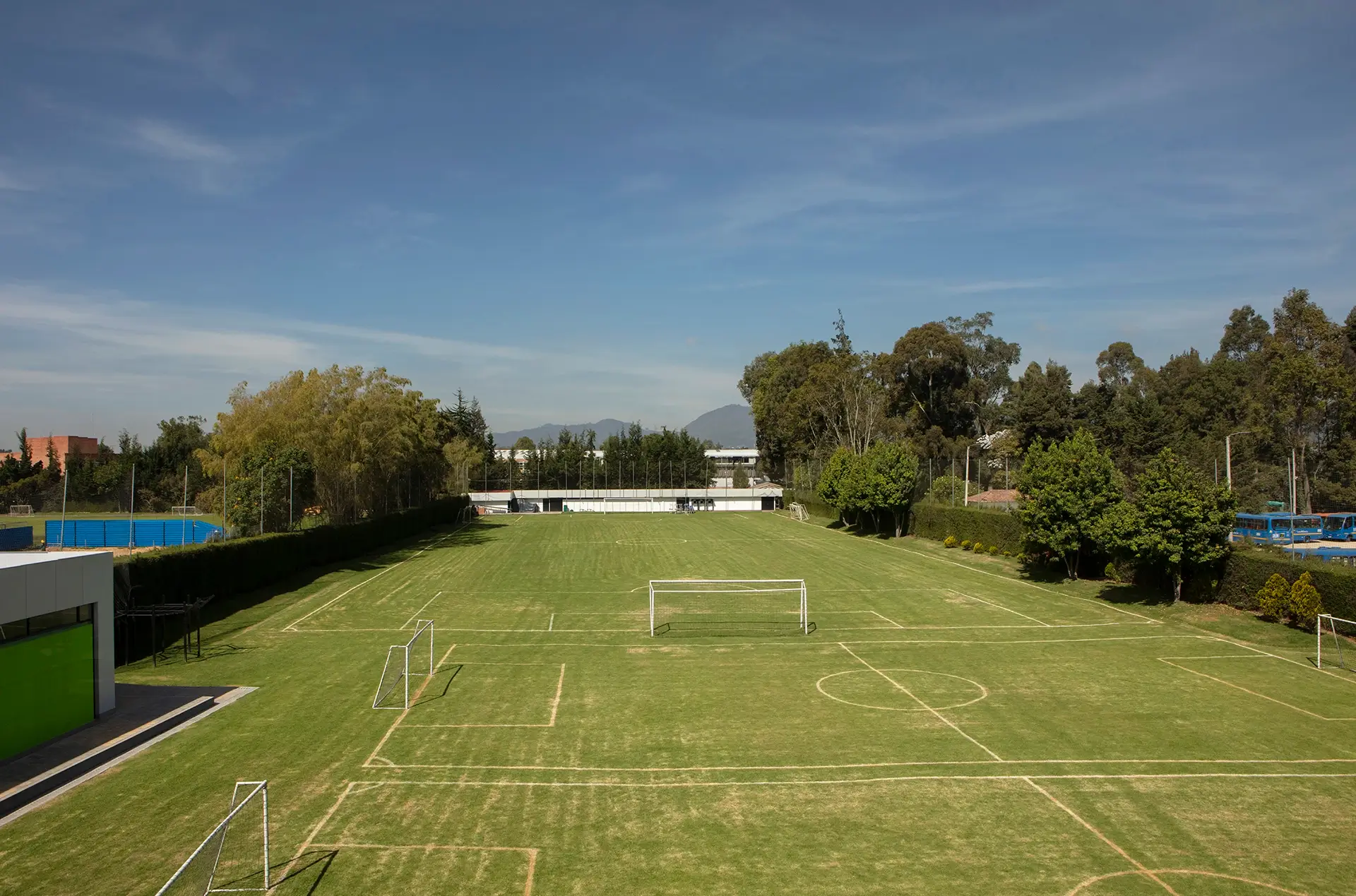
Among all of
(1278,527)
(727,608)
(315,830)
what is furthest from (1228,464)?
(315,830)

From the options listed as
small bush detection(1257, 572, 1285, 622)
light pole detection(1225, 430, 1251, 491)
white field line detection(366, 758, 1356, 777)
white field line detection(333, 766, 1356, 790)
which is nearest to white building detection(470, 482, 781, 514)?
light pole detection(1225, 430, 1251, 491)

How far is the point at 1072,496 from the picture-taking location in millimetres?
35062

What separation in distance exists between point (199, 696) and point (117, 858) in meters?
8.56

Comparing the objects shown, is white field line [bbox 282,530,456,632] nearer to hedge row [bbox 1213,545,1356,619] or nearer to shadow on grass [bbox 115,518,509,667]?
shadow on grass [bbox 115,518,509,667]

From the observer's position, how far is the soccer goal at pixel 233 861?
10266mm

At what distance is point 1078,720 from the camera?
18.2 m

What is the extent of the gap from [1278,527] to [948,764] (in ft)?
148

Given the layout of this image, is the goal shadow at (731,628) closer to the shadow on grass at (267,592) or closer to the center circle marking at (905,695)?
the center circle marking at (905,695)

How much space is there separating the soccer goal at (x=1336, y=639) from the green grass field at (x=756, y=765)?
706 mm

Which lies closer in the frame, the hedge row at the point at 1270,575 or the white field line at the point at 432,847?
the white field line at the point at 432,847

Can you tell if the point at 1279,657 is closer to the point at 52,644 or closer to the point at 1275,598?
the point at 1275,598

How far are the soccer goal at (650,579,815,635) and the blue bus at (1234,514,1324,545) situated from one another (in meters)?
24.5

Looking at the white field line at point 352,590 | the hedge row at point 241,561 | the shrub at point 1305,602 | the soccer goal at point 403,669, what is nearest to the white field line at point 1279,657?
the shrub at point 1305,602

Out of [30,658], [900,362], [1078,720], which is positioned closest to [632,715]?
[1078,720]
